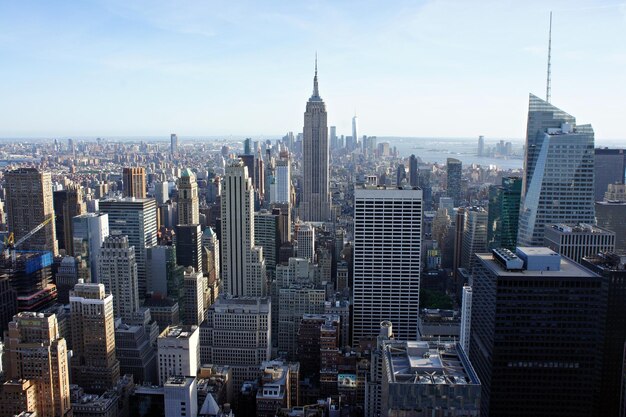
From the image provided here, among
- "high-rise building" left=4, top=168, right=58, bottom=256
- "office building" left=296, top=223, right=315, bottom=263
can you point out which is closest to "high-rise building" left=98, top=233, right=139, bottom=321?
"high-rise building" left=4, top=168, right=58, bottom=256

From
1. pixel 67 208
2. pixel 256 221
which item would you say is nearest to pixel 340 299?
pixel 256 221

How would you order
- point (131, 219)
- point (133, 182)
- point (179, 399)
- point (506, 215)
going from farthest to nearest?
1. point (133, 182)
2. point (131, 219)
3. point (506, 215)
4. point (179, 399)

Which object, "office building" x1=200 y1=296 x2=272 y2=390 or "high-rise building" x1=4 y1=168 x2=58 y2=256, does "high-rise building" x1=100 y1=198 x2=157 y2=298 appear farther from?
"office building" x1=200 y1=296 x2=272 y2=390

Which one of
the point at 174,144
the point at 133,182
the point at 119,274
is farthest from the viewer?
the point at 174,144

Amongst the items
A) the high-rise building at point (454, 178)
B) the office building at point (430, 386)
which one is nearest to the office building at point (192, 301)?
the office building at point (430, 386)

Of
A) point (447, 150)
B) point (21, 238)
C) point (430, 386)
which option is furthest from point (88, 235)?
point (447, 150)

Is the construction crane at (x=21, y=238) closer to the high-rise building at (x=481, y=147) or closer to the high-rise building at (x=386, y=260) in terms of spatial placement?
the high-rise building at (x=386, y=260)

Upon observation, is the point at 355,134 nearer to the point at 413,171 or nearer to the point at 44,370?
the point at 413,171
